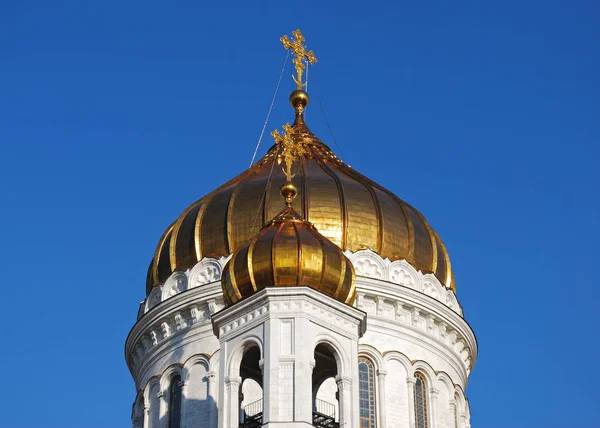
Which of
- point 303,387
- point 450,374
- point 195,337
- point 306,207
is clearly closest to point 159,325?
point 195,337

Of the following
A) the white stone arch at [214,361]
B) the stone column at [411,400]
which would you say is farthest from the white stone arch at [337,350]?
the white stone arch at [214,361]

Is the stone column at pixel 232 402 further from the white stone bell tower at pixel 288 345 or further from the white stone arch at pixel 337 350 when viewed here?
the white stone arch at pixel 337 350

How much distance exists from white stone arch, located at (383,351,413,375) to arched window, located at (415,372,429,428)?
14.0 inches

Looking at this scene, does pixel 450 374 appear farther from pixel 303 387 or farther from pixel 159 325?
pixel 303 387

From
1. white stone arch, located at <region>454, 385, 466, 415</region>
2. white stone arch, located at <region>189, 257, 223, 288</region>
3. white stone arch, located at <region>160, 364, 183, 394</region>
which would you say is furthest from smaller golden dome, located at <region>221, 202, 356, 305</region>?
white stone arch, located at <region>454, 385, 466, 415</region>

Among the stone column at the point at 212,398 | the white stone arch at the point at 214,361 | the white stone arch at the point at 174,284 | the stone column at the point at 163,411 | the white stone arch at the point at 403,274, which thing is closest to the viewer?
the stone column at the point at 212,398

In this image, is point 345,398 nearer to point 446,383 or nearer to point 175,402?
point 175,402

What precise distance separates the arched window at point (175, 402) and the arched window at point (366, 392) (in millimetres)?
3822

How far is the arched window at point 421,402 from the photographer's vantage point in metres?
33.7

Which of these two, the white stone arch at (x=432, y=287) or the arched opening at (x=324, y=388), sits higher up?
the white stone arch at (x=432, y=287)

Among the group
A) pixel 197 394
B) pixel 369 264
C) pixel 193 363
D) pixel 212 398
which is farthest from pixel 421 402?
pixel 193 363

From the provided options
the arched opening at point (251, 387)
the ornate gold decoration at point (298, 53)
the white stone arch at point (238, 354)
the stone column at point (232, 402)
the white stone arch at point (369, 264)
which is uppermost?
the ornate gold decoration at point (298, 53)

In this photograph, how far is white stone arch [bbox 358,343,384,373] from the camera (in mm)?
33406

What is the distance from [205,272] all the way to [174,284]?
34.7 inches
